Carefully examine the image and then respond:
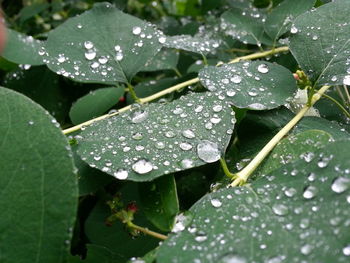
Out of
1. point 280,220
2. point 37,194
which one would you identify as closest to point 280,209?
point 280,220

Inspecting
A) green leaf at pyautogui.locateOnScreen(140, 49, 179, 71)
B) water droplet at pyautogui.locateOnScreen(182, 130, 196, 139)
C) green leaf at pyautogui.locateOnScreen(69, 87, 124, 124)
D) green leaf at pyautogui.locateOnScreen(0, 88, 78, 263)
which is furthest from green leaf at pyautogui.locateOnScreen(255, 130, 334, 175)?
green leaf at pyautogui.locateOnScreen(140, 49, 179, 71)

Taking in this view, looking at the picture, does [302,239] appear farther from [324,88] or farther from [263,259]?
[324,88]

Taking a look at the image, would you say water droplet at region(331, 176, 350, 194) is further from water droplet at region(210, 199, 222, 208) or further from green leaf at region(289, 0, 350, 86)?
green leaf at region(289, 0, 350, 86)

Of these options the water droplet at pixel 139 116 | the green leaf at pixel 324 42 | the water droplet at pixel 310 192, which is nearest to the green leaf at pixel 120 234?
the water droplet at pixel 139 116

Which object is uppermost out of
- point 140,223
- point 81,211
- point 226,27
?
point 226,27

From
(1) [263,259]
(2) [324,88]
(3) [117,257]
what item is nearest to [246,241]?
(1) [263,259]

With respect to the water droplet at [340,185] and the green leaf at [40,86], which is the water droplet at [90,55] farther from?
the water droplet at [340,185]

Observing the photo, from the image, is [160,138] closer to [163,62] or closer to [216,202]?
[216,202]
